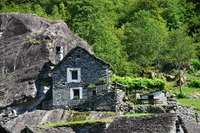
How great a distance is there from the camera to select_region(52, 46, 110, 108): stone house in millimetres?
33062

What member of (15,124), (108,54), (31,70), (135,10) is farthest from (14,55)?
(135,10)

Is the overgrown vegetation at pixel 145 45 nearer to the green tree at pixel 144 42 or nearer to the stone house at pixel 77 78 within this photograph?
the green tree at pixel 144 42

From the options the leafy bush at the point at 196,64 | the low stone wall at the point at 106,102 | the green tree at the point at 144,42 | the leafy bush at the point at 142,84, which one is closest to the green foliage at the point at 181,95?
the leafy bush at the point at 142,84

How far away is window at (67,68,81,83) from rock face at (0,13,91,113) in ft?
8.38

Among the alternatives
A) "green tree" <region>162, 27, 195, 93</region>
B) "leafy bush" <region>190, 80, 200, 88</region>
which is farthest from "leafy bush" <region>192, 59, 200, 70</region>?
"leafy bush" <region>190, 80, 200, 88</region>

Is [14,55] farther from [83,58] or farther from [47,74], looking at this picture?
[83,58]

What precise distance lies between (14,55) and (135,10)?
119 ft

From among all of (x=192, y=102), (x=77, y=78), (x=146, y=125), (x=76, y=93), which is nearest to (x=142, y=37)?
(x=192, y=102)

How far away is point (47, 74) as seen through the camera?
34.9 metres

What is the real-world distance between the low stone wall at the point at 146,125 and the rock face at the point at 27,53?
12408mm

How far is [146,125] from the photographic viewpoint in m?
22.7

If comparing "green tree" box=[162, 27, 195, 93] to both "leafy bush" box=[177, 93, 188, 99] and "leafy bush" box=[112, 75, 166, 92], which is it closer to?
"leafy bush" box=[177, 93, 188, 99]

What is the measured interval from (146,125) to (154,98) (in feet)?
35.1

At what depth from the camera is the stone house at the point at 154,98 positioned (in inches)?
1286
